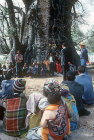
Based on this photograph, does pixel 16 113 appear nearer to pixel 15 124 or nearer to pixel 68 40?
pixel 15 124

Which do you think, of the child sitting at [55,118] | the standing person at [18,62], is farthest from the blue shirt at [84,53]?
the child sitting at [55,118]

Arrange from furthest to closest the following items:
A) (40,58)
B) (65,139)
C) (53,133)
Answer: (40,58)
(65,139)
(53,133)

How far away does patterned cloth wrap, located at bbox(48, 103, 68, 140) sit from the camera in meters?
2.80

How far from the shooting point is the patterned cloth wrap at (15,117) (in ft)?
10.9

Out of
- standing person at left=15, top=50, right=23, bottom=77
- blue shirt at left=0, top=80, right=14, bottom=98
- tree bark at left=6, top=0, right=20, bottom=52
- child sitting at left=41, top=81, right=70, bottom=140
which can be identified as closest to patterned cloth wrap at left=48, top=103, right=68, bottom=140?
child sitting at left=41, top=81, right=70, bottom=140

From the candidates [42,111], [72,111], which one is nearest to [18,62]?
[72,111]

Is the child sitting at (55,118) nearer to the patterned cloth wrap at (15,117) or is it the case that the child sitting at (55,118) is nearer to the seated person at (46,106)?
the seated person at (46,106)

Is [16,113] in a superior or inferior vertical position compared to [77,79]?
inferior

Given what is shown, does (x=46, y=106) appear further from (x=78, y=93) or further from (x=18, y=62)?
(x=18, y=62)

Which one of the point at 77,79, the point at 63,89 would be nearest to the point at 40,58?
the point at 77,79

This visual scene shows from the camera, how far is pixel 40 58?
1339 centimetres

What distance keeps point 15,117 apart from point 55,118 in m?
0.90

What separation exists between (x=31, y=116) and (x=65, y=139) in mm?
716

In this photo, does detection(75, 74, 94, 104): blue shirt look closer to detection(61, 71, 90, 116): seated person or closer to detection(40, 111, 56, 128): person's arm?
detection(61, 71, 90, 116): seated person
